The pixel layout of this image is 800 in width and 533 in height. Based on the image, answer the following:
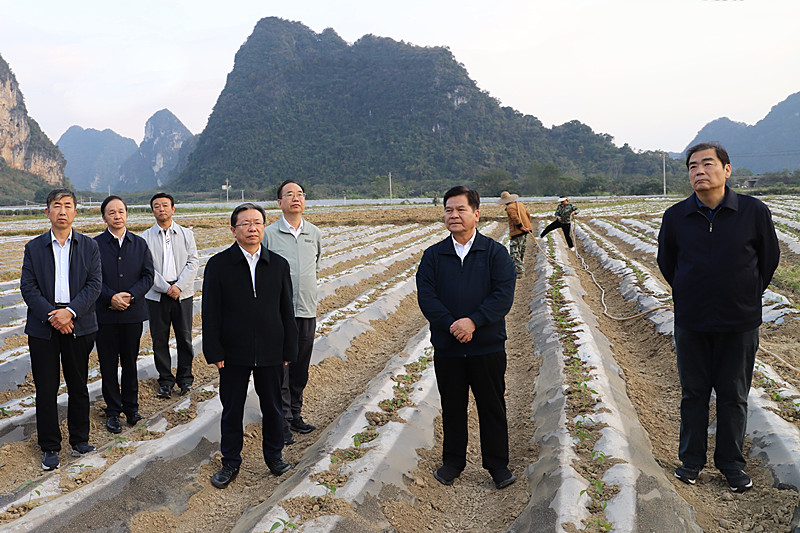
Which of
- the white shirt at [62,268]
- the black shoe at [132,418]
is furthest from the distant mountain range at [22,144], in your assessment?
the white shirt at [62,268]

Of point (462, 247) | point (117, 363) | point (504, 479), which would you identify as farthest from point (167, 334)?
point (504, 479)

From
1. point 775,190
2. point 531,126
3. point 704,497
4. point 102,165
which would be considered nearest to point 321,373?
point 704,497

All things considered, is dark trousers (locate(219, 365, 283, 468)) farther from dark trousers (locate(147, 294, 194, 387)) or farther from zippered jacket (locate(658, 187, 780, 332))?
zippered jacket (locate(658, 187, 780, 332))

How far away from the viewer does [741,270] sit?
10.9ft

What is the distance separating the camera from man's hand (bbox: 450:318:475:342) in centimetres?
331

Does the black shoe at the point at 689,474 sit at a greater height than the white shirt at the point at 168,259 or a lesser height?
lesser

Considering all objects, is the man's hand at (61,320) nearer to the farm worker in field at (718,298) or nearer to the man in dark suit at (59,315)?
the man in dark suit at (59,315)

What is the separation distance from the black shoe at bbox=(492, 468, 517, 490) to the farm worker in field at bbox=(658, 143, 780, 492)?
100cm

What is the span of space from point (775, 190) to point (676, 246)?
169 ft

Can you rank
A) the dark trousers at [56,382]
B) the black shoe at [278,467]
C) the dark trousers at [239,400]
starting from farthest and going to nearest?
the dark trousers at [56,382] → the black shoe at [278,467] → the dark trousers at [239,400]

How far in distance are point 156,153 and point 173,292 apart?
174 metres

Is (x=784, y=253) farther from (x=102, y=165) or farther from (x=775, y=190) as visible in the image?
(x=102, y=165)

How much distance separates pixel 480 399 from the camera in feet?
11.7

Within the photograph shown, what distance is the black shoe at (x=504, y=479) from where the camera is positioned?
361 cm
